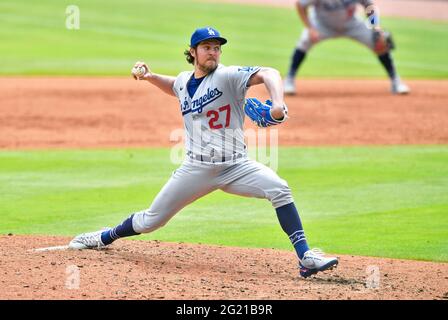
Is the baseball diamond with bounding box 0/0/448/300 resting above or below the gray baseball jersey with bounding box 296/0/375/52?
below

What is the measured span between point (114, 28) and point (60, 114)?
1149 cm

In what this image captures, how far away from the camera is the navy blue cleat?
691 cm

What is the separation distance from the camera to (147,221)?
291 inches

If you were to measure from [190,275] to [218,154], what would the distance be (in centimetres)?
90

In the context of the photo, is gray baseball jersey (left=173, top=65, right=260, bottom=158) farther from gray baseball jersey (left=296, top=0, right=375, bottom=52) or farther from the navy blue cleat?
gray baseball jersey (left=296, top=0, right=375, bottom=52)

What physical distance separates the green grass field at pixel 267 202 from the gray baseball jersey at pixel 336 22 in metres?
3.94

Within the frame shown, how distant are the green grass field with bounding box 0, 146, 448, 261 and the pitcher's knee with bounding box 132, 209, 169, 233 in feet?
4.30

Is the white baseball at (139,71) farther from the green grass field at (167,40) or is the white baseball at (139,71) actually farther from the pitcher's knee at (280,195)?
the green grass field at (167,40)

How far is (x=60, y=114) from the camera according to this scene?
1543 centimetres

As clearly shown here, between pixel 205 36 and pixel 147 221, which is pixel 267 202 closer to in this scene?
pixel 147 221

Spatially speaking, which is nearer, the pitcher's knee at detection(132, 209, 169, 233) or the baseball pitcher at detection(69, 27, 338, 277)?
the baseball pitcher at detection(69, 27, 338, 277)

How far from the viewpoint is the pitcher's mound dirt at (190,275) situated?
6.57m

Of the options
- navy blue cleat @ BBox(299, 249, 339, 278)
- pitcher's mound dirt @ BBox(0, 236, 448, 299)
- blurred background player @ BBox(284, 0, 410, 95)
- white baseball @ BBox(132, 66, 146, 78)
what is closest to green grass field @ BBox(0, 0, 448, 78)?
blurred background player @ BBox(284, 0, 410, 95)
